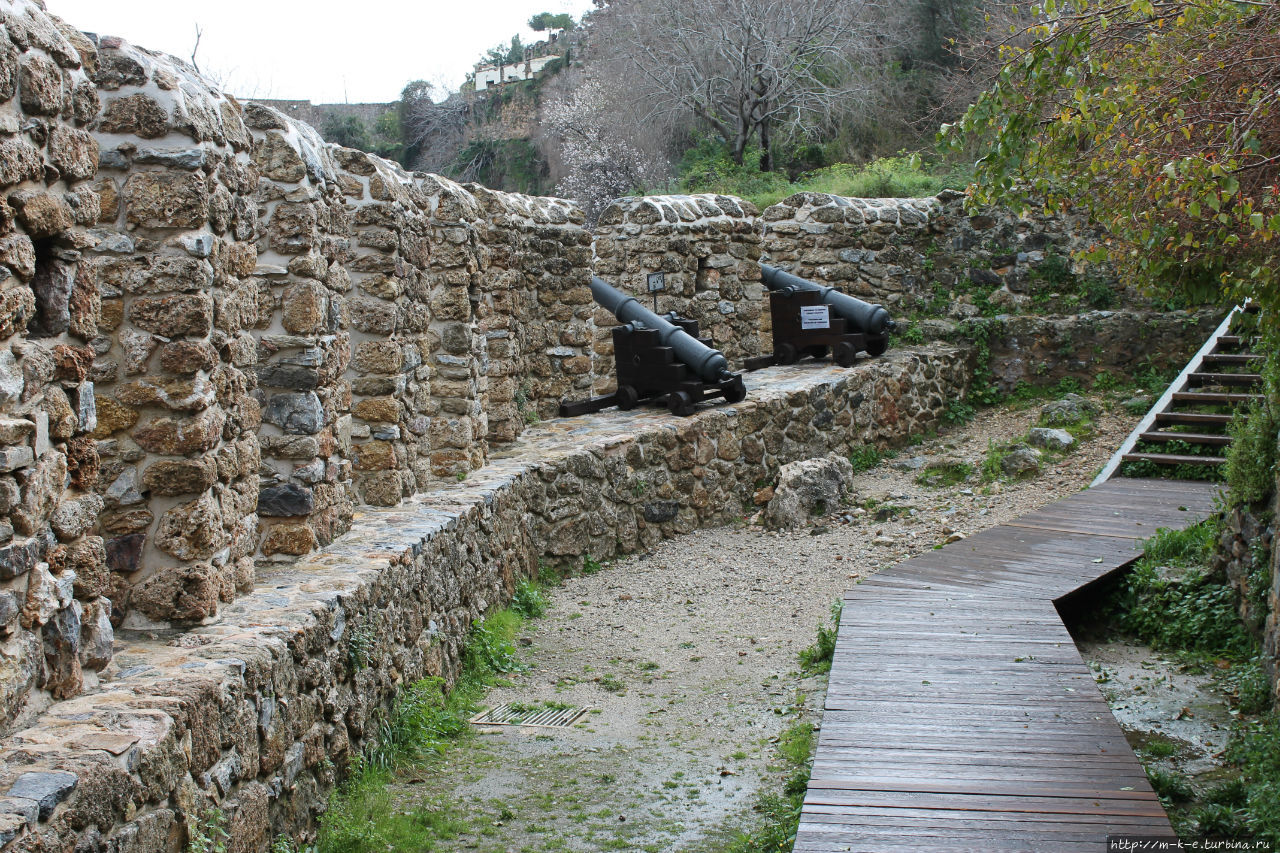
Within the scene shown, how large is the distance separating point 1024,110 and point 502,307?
12.7 feet

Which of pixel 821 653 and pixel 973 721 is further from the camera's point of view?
pixel 821 653

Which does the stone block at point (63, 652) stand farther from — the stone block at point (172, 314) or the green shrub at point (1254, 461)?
the green shrub at point (1254, 461)

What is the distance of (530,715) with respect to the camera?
5.01 metres

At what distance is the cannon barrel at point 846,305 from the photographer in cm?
1074

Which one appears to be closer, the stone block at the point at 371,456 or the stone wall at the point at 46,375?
the stone wall at the point at 46,375

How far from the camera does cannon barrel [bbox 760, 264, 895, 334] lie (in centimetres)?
1074

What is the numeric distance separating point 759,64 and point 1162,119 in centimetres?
1657

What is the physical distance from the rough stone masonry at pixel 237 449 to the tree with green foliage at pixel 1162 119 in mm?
2767

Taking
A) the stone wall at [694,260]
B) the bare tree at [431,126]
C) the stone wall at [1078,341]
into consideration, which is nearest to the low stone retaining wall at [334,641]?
the stone wall at [694,260]

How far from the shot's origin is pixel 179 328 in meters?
3.51

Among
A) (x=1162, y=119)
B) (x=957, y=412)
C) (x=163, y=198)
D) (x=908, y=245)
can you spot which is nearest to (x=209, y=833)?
(x=163, y=198)

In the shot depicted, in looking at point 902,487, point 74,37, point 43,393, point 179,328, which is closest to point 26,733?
point 43,393

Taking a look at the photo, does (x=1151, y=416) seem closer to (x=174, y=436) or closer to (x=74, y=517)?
(x=174, y=436)

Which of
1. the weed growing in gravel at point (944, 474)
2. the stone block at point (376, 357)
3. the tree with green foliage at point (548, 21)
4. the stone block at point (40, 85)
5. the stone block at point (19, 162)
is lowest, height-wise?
the weed growing in gravel at point (944, 474)
